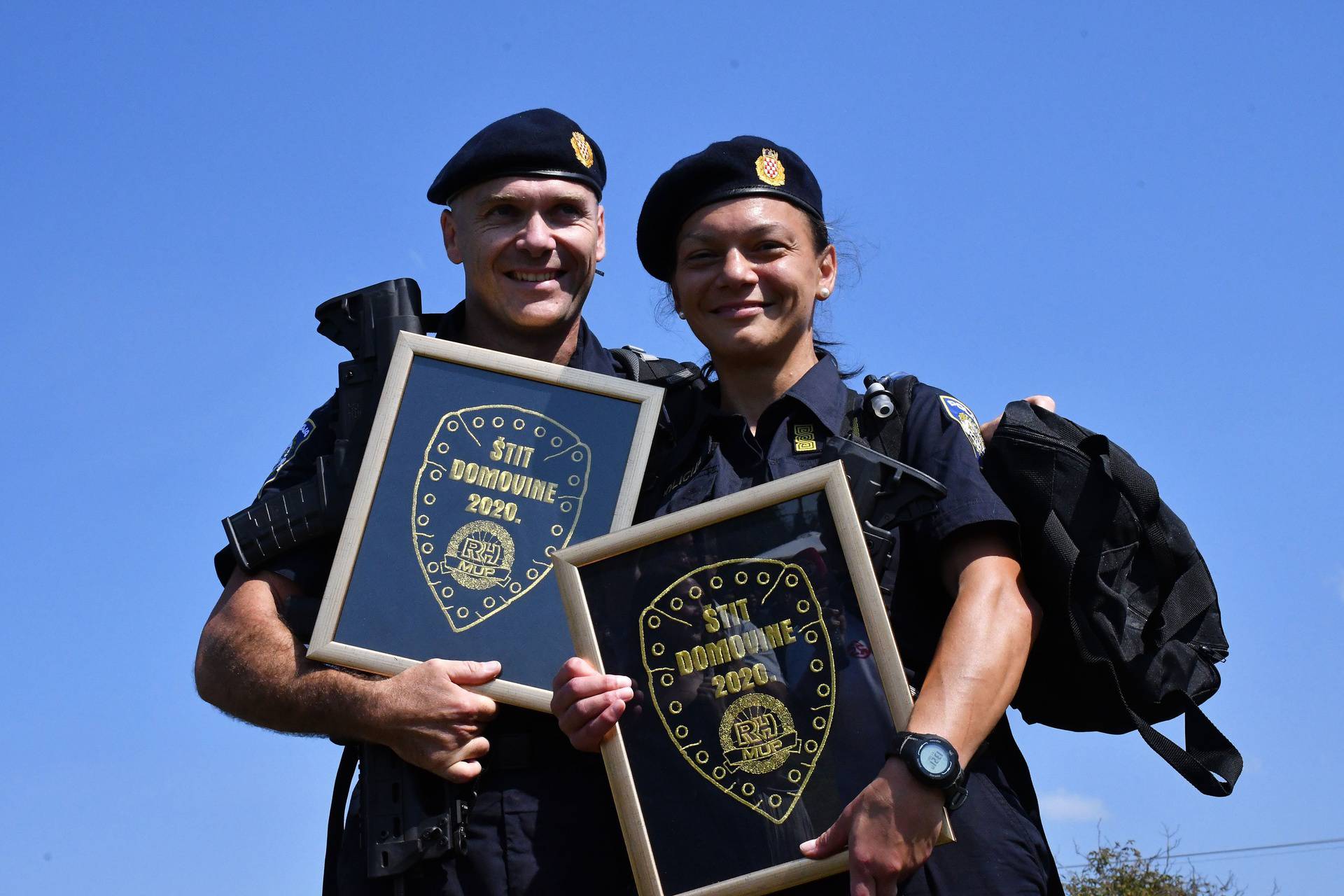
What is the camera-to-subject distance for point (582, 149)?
4625 mm

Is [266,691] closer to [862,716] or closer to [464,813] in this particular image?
[464,813]

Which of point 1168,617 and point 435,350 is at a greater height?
point 435,350

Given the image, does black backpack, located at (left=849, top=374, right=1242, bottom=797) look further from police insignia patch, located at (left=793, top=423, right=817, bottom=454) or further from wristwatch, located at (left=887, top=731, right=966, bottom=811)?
wristwatch, located at (left=887, top=731, right=966, bottom=811)

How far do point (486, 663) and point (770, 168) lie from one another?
1.67 metres

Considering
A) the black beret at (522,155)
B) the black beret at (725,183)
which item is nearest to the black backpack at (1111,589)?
the black beret at (725,183)

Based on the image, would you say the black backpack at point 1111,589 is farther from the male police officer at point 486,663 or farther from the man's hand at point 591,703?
the male police officer at point 486,663

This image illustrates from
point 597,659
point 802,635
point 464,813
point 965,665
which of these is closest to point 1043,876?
point 965,665

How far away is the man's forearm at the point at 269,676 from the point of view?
150 inches

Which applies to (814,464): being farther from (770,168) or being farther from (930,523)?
(770,168)

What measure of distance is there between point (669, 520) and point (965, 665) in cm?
80

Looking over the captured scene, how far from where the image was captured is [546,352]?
454 cm

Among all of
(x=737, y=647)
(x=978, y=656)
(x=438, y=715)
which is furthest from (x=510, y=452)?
(x=978, y=656)

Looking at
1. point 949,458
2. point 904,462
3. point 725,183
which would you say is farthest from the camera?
point 725,183

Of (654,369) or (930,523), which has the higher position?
(654,369)
